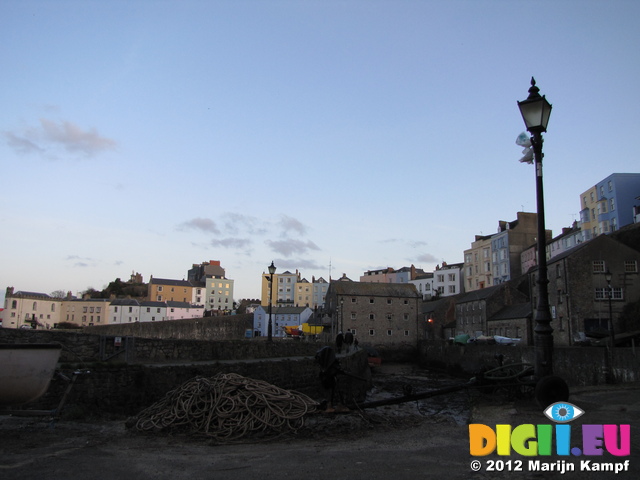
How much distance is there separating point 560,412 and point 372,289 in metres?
56.6

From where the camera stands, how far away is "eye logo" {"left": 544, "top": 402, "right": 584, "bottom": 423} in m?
6.39

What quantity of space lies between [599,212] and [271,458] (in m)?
70.4

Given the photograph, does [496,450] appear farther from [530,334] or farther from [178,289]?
[178,289]

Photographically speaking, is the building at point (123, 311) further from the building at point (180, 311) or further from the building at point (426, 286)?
the building at point (426, 286)

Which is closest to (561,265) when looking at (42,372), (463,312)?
(463,312)

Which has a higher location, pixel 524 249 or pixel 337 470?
pixel 524 249

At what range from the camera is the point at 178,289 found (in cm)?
13125

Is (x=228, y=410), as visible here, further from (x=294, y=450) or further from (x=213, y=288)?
(x=213, y=288)

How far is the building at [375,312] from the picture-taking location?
60.3m

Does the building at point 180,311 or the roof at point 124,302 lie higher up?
the roof at point 124,302

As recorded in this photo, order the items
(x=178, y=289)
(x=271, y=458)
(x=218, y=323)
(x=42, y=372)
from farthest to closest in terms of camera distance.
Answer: (x=178, y=289) → (x=218, y=323) → (x=42, y=372) → (x=271, y=458)

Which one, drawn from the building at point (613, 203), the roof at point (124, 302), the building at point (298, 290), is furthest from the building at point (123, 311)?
the building at point (613, 203)

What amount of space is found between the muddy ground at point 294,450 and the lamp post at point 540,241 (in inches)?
45.3

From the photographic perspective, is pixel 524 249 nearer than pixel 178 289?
Yes
